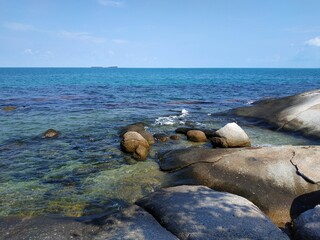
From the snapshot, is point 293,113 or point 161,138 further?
point 293,113

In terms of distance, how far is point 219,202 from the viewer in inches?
319

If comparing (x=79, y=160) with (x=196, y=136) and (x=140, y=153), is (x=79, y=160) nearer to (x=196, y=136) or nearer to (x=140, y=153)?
(x=140, y=153)

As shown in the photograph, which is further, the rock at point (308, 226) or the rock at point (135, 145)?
the rock at point (135, 145)

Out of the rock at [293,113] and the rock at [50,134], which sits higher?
the rock at [293,113]

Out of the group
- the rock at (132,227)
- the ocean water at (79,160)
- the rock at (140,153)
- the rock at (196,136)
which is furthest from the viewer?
the rock at (196,136)

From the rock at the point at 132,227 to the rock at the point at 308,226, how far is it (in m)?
2.97

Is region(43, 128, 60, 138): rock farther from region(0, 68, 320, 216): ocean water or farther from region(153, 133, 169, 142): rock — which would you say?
region(153, 133, 169, 142): rock

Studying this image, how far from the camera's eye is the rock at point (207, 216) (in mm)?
6855

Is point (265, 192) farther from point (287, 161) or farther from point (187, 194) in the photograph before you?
point (187, 194)

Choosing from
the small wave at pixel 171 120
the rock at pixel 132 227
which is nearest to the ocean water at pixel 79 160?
the small wave at pixel 171 120

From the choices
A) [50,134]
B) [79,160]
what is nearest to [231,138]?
[79,160]

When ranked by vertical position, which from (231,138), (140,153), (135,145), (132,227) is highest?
(231,138)

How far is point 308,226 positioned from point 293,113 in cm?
1468

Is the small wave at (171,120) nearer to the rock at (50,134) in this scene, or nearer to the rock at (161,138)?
the rock at (161,138)
